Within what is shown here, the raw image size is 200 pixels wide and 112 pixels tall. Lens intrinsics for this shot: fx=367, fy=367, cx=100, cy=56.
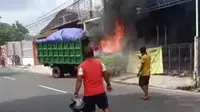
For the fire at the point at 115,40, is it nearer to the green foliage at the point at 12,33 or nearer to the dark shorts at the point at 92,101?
the dark shorts at the point at 92,101

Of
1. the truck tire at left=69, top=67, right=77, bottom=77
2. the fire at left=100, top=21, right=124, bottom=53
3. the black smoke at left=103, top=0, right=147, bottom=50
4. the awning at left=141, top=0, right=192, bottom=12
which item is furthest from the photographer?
the black smoke at left=103, top=0, right=147, bottom=50

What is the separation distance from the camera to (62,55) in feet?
64.1

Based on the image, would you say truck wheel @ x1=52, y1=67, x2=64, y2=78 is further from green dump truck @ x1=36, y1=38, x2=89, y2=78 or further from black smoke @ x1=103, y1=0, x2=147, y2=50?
black smoke @ x1=103, y1=0, x2=147, y2=50

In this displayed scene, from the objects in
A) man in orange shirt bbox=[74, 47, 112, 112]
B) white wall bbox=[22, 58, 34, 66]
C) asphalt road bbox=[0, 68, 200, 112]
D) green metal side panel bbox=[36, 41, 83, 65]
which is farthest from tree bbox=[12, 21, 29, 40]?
man in orange shirt bbox=[74, 47, 112, 112]

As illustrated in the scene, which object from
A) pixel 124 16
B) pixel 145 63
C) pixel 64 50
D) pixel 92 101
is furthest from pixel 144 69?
pixel 124 16

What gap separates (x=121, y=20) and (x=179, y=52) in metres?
7.49

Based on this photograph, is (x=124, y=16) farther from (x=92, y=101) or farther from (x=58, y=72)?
(x=92, y=101)

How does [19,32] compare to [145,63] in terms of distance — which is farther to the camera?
[19,32]

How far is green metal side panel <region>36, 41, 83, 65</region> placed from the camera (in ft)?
60.8

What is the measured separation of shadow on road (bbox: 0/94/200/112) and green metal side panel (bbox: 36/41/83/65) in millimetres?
6736

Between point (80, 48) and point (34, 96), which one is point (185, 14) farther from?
point (34, 96)

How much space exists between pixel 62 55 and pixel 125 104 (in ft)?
32.8

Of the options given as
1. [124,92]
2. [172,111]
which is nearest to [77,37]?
[124,92]

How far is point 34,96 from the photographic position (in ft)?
40.8
